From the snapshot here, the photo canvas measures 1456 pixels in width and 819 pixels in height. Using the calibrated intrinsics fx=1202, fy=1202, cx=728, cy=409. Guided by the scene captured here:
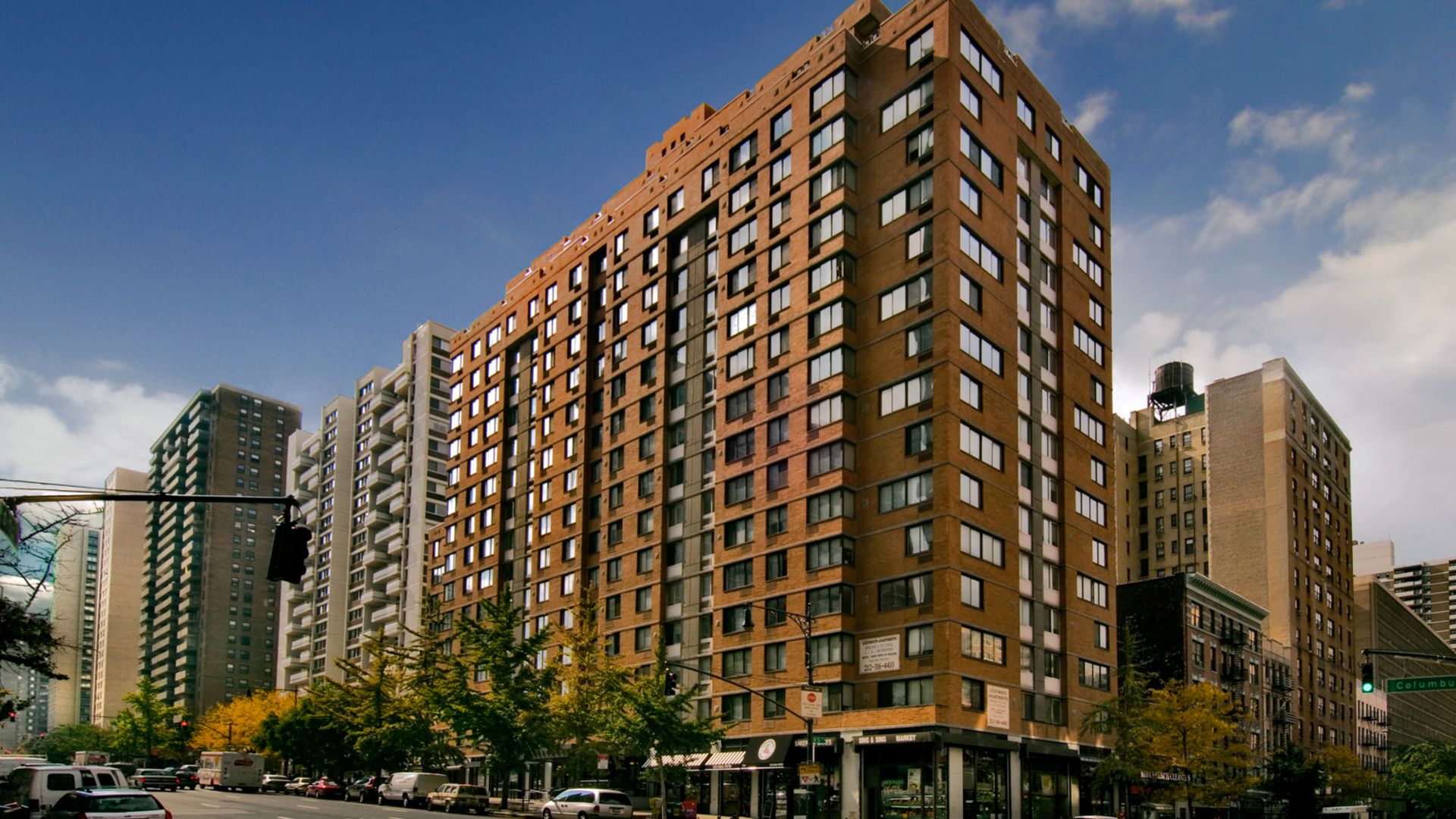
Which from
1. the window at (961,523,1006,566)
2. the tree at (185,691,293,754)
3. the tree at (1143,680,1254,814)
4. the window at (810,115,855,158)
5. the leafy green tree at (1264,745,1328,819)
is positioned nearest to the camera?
the window at (961,523,1006,566)

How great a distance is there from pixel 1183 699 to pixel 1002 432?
1886cm

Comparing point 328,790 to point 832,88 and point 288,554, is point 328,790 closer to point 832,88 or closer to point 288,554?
point 832,88

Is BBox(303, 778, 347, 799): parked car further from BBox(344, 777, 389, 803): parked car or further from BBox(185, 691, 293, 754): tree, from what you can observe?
BBox(185, 691, 293, 754): tree

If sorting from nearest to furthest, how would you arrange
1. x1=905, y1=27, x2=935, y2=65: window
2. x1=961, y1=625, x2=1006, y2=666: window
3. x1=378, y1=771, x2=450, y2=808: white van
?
x1=961, y1=625, x2=1006, y2=666: window → x1=905, y1=27, x2=935, y2=65: window → x1=378, y1=771, x2=450, y2=808: white van

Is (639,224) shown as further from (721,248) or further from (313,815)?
(313,815)

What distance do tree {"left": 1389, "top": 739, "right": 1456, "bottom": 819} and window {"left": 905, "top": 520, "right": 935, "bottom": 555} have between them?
7401cm

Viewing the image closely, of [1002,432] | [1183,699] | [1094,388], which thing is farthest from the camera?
[1094,388]

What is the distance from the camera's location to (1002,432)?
62.3 meters

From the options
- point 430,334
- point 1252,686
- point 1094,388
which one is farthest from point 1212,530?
point 430,334

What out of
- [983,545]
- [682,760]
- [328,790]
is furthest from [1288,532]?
[328,790]

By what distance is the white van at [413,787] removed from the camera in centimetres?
6750

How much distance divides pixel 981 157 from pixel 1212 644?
144 ft

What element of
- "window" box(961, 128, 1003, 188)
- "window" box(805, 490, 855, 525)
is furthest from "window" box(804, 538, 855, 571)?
"window" box(961, 128, 1003, 188)

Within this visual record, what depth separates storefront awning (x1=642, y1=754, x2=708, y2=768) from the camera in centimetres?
6094
